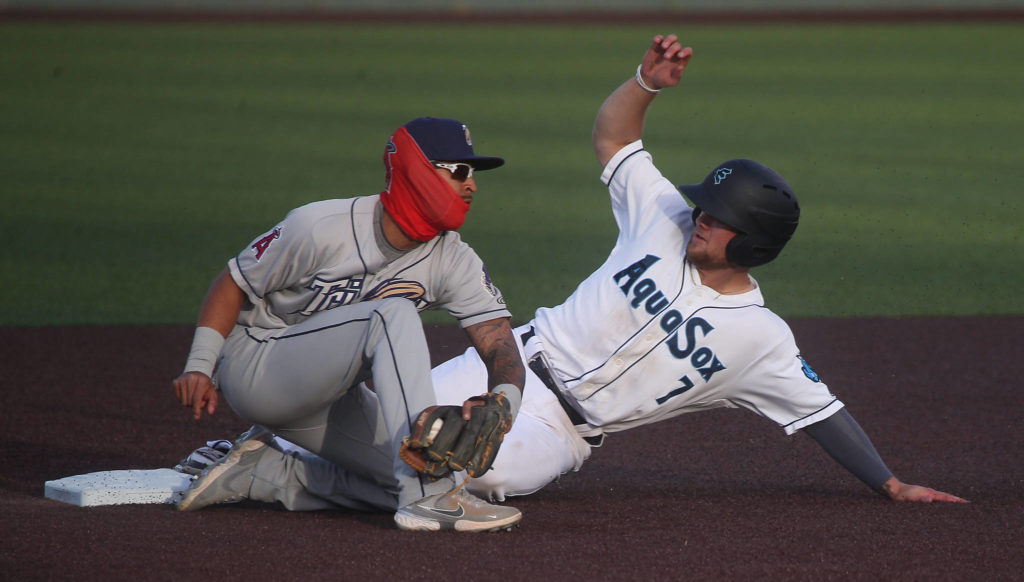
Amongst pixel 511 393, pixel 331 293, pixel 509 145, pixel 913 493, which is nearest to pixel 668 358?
pixel 511 393

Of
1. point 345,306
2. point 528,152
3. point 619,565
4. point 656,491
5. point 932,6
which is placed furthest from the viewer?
point 932,6

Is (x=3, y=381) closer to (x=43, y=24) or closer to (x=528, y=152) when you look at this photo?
(x=528, y=152)

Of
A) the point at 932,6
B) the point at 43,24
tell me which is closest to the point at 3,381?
the point at 43,24

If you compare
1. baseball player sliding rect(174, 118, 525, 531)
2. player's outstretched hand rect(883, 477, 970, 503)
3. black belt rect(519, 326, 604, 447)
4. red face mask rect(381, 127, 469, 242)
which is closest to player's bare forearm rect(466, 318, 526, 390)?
baseball player sliding rect(174, 118, 525, 531)

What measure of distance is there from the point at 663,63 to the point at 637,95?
0.15 metres

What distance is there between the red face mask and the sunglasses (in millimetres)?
35

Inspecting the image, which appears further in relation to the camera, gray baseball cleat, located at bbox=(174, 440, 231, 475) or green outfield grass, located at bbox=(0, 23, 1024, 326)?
green outfield grass, located at bbox=(0, 23, 1024, 326)

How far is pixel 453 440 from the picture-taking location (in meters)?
3.58

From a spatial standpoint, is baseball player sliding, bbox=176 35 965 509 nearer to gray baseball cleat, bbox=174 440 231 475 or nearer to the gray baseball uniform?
the gray baseball uniform

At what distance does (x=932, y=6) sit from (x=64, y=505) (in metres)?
25.1

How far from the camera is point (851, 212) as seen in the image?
34.1ft

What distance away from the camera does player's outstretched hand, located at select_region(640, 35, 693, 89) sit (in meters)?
4.51

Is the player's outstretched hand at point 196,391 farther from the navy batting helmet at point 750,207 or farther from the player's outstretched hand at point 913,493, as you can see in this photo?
the player's outstretched hand at point 913,493

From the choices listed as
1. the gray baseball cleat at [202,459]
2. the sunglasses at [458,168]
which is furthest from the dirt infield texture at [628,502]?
the sunglasses at [458,168]
